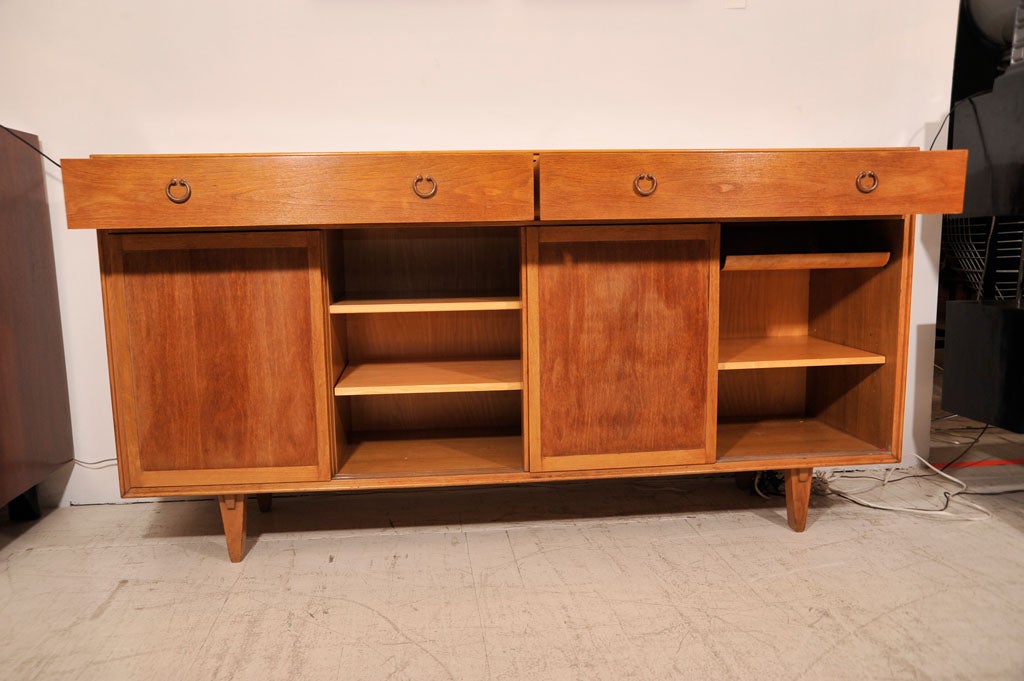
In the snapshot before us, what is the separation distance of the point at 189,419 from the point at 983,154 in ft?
6.53

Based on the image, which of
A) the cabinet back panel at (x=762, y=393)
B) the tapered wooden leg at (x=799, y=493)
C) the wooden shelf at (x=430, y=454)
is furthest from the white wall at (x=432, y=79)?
the tapered wooden leg at (x=799, y=493)

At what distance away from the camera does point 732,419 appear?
182cm

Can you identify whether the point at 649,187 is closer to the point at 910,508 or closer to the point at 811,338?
the point at 811,338

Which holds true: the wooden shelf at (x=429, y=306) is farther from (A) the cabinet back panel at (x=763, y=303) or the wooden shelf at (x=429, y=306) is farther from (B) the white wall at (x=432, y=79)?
(A) the cabinet back panel at (x=763, y=303)

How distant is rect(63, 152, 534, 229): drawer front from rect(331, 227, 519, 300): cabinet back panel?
0.45 m

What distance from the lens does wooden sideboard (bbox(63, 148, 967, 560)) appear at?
1.26 meters

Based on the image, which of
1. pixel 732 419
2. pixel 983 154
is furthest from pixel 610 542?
pixel 983 154

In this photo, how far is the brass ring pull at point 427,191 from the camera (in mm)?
1260

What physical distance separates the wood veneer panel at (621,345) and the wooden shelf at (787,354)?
136mm

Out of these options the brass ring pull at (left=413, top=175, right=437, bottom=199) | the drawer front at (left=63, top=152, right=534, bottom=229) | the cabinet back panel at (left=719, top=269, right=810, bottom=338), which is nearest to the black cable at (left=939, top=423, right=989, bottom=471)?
the cabinet back panel at (left=719, top=269, right=810, bottom=338)

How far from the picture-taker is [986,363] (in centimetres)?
178

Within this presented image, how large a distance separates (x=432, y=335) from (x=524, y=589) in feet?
2.32

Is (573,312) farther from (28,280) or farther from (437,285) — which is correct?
(28,280)

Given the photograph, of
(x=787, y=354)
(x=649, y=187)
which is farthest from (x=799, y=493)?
(x=649, y=187)
